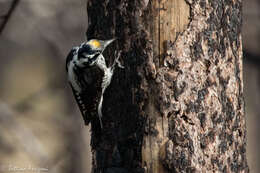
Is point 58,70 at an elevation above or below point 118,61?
above

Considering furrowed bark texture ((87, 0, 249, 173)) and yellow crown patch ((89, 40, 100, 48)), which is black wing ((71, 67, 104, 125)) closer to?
yellow crown patch ((89, 40, 100, 48))

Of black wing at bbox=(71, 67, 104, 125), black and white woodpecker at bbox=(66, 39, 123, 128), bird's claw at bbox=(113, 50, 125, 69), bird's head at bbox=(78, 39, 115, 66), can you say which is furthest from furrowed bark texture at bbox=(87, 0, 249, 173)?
black wing at bbox=(71, 67, 104, 125)

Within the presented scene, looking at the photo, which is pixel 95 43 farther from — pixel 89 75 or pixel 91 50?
pixel 89 75

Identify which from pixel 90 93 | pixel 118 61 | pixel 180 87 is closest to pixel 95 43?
pixel 118 61

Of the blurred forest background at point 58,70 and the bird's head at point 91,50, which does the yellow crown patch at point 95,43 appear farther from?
the blurred forest background at point 58,70

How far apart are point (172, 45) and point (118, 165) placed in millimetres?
1034

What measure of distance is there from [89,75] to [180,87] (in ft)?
4.79

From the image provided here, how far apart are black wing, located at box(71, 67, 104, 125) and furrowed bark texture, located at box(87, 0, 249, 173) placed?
0.60 m

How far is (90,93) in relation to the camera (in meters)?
4.61

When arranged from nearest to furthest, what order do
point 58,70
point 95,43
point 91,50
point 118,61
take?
point 118,61
point 95,43
point 91,50
point 58,70

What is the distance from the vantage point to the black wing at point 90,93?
14.2 ft

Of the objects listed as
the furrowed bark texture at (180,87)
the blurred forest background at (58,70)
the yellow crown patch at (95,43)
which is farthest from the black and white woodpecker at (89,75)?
the blurred forest background at (58,70)

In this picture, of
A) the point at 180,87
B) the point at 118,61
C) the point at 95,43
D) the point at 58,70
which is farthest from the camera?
the point at 58,70

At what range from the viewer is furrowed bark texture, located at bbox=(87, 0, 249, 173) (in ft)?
11.5
